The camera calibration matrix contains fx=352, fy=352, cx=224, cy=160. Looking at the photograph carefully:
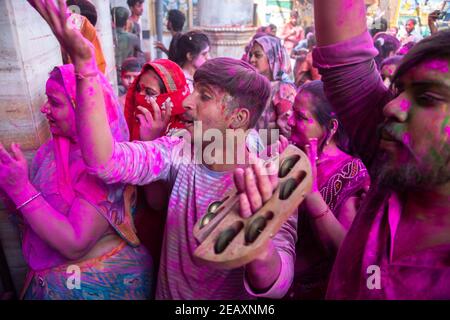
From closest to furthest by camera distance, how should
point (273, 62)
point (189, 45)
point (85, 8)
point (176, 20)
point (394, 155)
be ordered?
point (394, 155) → point (85, 8) → point (189, 45) → point (273, 62) → point (176, 20)

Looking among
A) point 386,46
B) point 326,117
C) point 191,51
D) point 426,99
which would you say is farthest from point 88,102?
point 386,46

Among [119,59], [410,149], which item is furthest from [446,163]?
[119,59]

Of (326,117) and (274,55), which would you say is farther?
(274,55)

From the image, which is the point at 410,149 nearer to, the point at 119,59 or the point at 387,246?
the point at 387,246

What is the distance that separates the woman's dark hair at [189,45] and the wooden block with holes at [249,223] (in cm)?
251

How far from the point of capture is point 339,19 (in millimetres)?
1018

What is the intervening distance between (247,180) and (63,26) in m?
0.73

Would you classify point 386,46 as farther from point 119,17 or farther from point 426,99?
point 426,99

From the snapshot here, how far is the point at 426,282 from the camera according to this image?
922 mm

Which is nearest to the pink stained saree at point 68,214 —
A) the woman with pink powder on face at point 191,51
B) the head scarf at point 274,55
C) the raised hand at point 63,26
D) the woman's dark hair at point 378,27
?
the raised hand at point 63,26

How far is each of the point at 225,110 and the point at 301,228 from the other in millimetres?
655

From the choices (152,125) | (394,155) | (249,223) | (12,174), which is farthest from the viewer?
(152,125)

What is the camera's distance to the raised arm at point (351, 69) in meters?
A: 1.02
